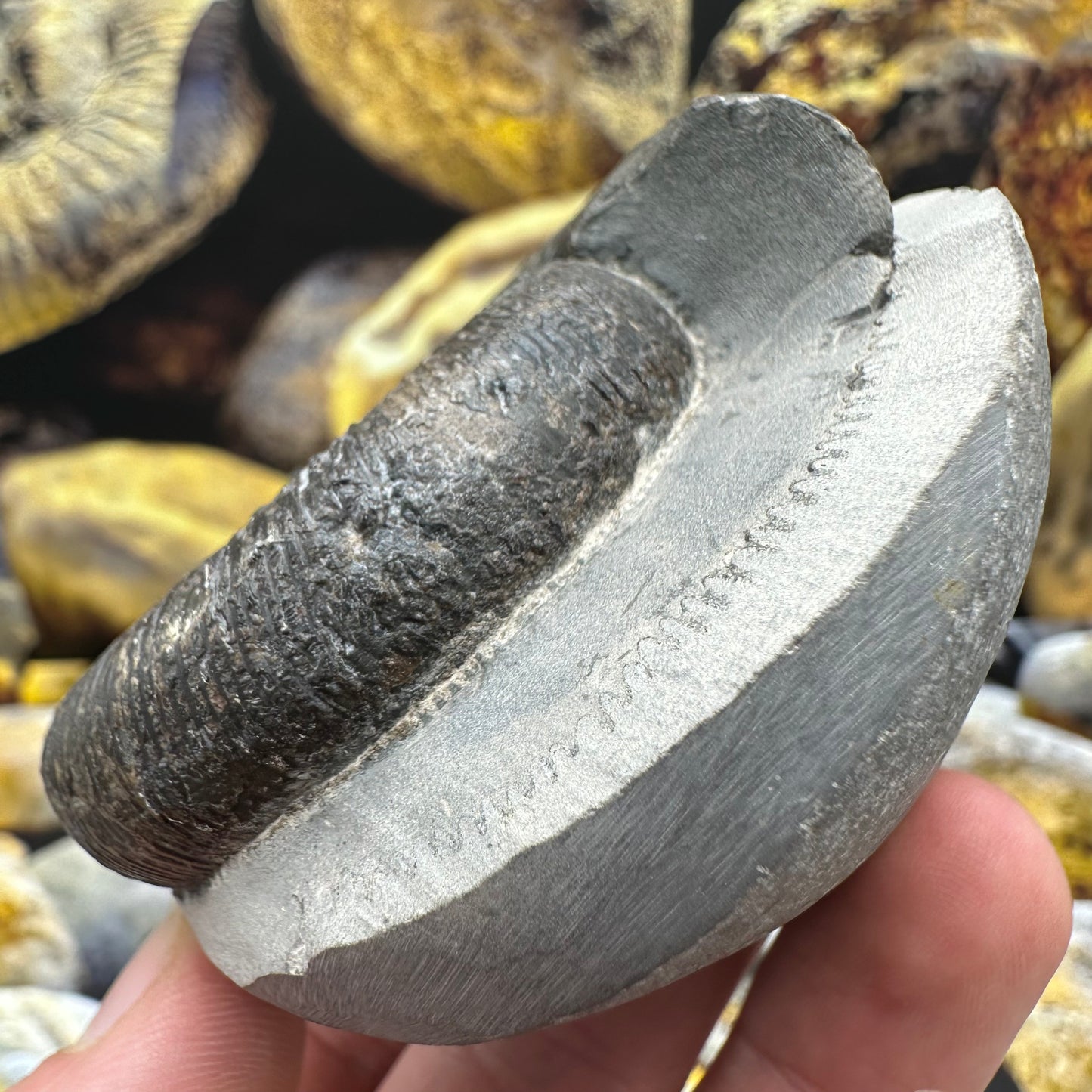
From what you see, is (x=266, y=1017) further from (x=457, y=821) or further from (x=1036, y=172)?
(x=1036, y=172)

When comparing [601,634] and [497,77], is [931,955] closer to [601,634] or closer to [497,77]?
[601,634]

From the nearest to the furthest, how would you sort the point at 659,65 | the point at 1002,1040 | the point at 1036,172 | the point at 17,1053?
the point at 1002,1040 < the point at 17,1053 < the point at 1036,172 < the point at 659,65

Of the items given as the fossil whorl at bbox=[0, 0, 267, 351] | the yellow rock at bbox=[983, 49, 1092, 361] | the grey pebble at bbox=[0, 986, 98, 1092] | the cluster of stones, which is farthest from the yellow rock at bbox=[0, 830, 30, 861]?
the yellow rock at bbox=[983, 49, 1092, 361]

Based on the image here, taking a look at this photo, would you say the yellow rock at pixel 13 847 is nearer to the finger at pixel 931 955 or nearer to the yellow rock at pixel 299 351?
the yellow rock at pixel 299 351

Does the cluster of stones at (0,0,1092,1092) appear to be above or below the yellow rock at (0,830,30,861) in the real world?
above

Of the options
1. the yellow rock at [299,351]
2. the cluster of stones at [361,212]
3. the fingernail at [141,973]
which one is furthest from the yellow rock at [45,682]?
the fingernail at [141,973]

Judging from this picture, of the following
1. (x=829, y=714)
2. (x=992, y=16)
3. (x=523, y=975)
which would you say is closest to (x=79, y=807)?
(x=523, y=975)

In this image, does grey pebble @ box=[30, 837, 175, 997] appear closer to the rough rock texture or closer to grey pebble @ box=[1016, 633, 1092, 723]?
the rough rock texture
